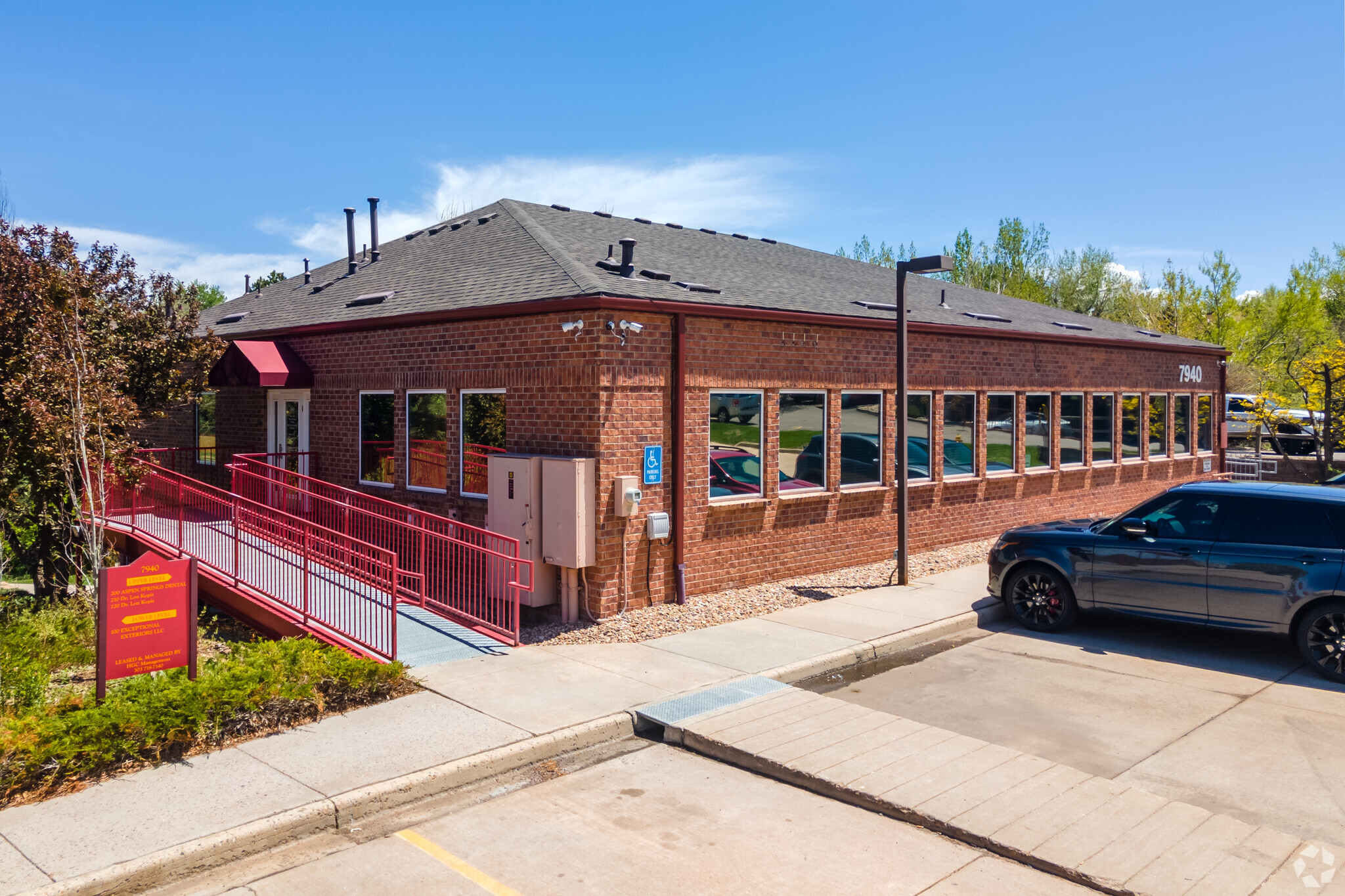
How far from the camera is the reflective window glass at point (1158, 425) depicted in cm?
2178

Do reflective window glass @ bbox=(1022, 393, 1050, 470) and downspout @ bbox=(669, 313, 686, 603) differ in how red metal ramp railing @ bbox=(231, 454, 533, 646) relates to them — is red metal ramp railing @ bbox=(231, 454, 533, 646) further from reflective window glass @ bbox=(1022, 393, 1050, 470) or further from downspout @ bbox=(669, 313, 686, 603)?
reflective window glass @ bbox=(1022, 393, 1050, 470)

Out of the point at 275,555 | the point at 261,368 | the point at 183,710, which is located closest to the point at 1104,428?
the point at 261,368

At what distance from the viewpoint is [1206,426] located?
23578 mm

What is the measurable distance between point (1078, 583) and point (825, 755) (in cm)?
521

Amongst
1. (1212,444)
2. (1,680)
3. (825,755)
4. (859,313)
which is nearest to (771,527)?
(859,313)

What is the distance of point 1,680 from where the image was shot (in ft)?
27.5

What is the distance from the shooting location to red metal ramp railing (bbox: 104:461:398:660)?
32.1ft

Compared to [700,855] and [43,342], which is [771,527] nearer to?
[700,855]

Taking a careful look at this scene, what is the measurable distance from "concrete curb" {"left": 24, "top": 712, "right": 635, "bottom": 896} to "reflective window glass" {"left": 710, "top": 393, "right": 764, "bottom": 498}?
5.20m

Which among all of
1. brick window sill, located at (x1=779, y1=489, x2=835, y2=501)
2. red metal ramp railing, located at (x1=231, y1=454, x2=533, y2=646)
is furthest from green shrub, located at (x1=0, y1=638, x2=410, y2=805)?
brick window sill, located at (x1=779, y1=489, x2=835, y2=501)

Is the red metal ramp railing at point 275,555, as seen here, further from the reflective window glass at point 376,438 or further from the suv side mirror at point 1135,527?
the suv side mirror at point 1135,527

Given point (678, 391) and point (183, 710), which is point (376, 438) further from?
point (183, 710)

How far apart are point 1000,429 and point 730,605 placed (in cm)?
790

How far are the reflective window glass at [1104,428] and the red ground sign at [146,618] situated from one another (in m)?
17.3
